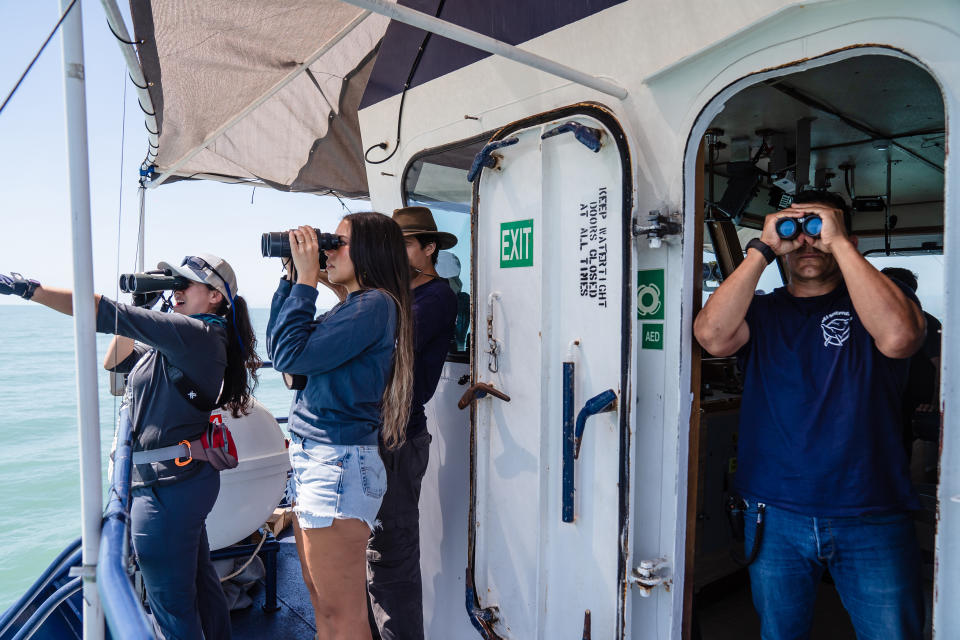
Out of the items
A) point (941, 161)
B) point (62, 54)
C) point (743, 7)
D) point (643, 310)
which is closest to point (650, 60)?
point (743, 7)

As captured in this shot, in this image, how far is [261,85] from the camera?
12.3 feet

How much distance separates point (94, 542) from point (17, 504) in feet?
45.6

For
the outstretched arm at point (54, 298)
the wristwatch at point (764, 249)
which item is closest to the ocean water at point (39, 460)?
the outstretched arm at point (54, 298)

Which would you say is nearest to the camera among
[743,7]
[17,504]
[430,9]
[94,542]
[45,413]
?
Answer: [94,542]

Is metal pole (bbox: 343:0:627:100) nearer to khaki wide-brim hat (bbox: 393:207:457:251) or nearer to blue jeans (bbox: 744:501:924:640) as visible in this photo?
khaki wide-brim hat (bbox: 393:207:457:251)

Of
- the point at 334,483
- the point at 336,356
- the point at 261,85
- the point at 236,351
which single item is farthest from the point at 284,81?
the point at 334,483

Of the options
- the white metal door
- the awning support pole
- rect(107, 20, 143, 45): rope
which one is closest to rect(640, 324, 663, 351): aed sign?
the white metal door

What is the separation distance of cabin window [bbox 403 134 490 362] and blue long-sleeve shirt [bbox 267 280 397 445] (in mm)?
933

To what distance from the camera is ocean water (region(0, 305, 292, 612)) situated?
343 inches

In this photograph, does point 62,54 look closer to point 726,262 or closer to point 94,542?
point 94,542

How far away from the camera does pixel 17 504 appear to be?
39.6ft

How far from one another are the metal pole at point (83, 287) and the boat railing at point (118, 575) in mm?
46

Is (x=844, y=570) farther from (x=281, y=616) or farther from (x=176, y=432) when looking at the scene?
(x=281, y=616)

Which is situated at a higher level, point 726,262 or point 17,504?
point 726,262
